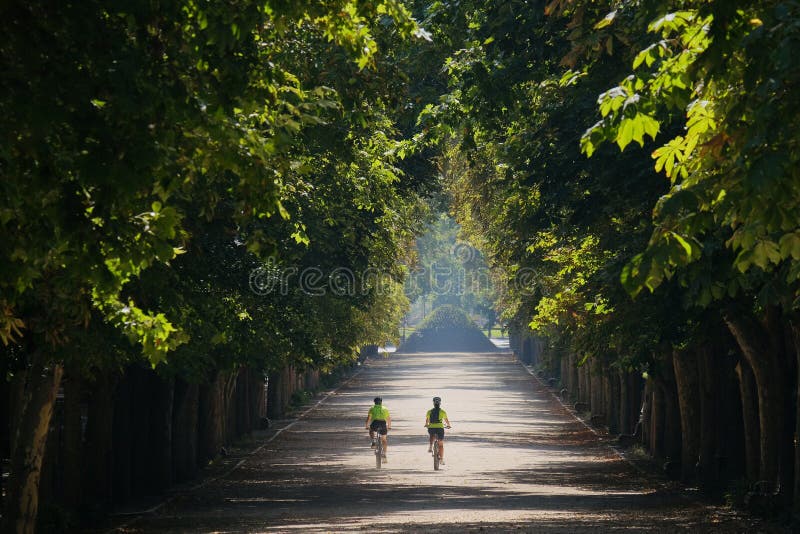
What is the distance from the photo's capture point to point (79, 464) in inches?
934

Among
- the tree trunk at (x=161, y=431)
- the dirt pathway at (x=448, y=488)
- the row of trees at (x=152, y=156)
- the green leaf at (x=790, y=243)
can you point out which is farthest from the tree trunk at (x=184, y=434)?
the green leaf at (x=790, y=243)

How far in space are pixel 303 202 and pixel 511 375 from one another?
71226 millimetres

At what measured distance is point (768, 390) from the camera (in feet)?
74.6

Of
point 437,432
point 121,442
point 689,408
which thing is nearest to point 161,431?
point 121,442

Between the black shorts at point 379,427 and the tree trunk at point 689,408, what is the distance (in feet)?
22.3

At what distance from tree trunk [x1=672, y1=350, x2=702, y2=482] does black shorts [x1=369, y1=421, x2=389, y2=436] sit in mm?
6811

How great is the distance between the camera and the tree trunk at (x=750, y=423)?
24.5 metres

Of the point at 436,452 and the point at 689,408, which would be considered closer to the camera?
the point at 689,408

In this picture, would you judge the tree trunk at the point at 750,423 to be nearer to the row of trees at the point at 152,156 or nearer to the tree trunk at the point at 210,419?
the row of trees at the point at 152,156

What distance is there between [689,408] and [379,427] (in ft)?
23.5

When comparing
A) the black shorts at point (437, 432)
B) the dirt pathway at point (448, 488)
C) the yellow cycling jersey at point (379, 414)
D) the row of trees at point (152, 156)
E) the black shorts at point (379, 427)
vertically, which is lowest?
the dirt pathway at point (448, 488)

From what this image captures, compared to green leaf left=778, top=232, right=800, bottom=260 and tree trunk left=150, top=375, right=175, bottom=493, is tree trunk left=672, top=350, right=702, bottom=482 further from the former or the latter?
green leaf left=778, top=232, right=800, bottom=260

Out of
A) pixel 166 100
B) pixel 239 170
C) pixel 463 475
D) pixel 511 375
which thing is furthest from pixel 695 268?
pixel 511 375

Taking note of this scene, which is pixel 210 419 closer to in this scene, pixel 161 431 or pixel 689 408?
pixel 161 431
